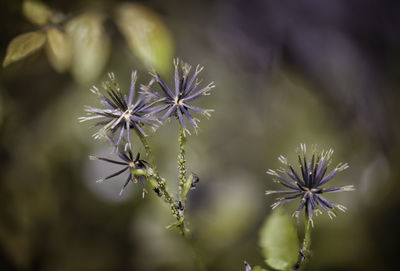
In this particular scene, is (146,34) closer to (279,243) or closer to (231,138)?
(231,138)

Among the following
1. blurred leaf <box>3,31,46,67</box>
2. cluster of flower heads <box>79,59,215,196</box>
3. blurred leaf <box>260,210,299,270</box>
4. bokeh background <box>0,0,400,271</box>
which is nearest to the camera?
cluster of flower heads <box>79,59,215,196</box>

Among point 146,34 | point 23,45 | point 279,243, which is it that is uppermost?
point 146,34

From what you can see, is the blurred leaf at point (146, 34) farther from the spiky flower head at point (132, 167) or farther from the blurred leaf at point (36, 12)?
the spiky flower head at point (132, 167)

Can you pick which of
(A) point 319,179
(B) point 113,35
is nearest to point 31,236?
(B) point 113,35

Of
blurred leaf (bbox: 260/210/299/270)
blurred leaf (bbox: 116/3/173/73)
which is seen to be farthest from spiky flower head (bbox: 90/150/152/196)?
blurred leaf (bbox: 116/3/173/73)

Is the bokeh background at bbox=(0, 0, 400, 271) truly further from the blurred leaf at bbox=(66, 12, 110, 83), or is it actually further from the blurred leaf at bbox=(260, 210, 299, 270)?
the blurred leaf at bbox=(260, 210, 299, 270)

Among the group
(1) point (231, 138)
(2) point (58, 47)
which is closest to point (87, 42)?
(2) point (58, 47)
